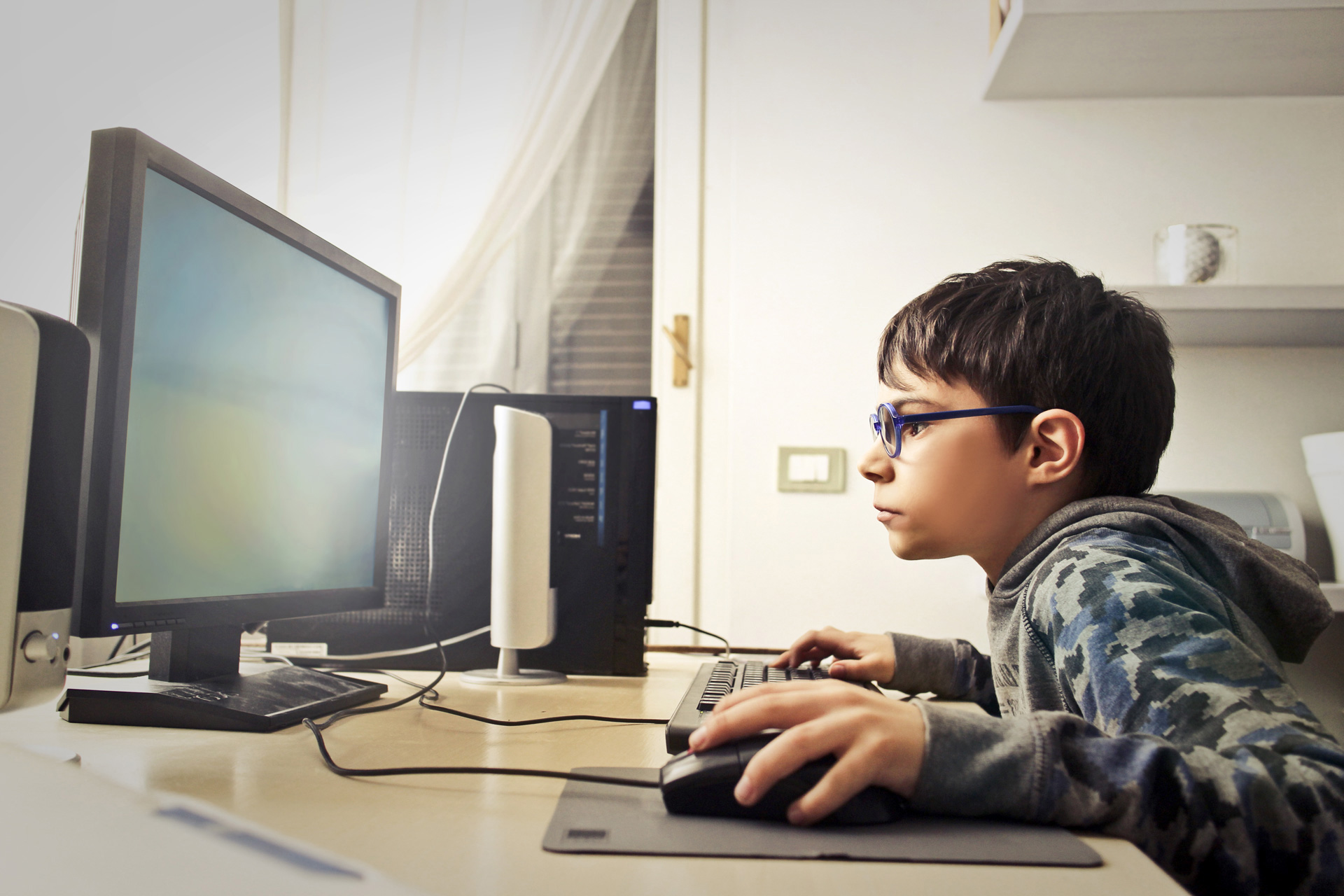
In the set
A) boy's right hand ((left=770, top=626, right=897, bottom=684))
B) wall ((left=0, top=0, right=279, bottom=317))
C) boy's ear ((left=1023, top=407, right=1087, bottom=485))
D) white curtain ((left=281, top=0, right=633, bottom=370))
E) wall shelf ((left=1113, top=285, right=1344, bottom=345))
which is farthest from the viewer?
white curtain ((left=281, top=0, right=633, bottom=370))

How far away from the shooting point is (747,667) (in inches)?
35.4

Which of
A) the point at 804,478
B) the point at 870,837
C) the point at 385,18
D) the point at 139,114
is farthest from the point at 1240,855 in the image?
the point at 385,18

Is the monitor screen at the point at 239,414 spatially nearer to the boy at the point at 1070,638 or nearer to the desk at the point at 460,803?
the desk at the point at 460,803

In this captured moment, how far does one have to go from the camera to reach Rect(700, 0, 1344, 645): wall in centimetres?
179

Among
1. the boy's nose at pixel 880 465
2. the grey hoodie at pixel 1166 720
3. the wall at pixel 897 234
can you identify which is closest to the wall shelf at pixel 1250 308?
the wall at pixel 897 234

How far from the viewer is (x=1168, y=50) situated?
1.68 metres

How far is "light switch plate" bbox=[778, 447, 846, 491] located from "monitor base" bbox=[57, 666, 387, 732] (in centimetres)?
126

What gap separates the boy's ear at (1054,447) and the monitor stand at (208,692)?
0.69 metres

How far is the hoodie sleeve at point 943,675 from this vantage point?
0.95 metres

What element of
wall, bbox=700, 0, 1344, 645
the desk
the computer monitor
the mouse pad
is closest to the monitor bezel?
the computer monitor

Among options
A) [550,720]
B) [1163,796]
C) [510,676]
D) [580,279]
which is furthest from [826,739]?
[580,279]

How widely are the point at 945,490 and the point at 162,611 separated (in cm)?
72

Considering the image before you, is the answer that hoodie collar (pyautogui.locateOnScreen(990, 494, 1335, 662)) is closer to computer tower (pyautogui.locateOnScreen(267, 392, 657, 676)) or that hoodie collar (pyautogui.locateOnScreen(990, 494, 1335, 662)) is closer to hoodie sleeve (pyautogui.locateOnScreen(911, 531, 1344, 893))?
hoodie sleeve (pyautogui.locateOnScreen(911, 531, 1344, 893))

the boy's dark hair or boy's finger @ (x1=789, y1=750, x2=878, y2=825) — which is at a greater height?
the boy's dark hair
